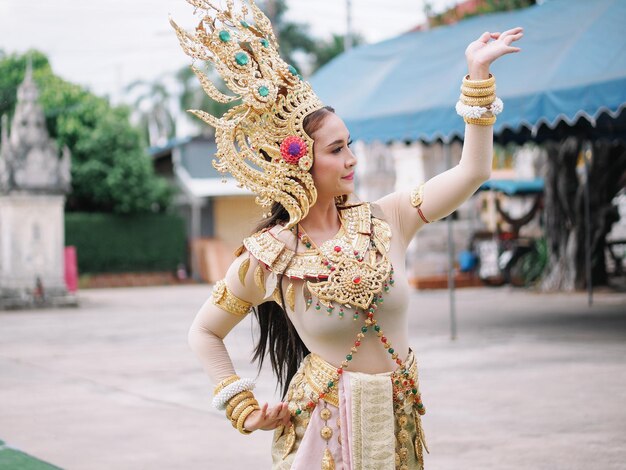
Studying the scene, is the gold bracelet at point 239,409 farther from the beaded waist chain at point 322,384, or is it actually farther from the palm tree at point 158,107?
the palm tree at point 158,107

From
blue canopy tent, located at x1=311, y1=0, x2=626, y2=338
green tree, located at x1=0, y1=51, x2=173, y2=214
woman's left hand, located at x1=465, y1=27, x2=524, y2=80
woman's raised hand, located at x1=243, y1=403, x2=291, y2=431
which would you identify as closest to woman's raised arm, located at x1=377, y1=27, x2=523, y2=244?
woman's left hand, located at x1=465, y1=27, x2=524, y2=80

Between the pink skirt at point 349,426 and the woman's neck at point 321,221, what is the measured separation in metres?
0.38

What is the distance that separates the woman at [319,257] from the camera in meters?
2.76

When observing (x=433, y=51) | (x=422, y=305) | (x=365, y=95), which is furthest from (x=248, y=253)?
(x=422, y=305)

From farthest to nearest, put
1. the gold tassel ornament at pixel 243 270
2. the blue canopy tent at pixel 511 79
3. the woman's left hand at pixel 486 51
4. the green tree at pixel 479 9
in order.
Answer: the green tree at pixel 479 9 → the blue canopy tent at pixel 511 79 → the gold tassel ornament at pixel 243 270 → the woman's left hand at pixel 486 51

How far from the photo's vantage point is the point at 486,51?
8.86ft

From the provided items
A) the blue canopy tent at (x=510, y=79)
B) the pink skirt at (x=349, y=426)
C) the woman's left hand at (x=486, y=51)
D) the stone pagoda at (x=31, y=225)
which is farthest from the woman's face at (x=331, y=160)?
the stone pagoda at (x=31, y=225)

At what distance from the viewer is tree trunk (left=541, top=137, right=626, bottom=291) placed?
639 inches

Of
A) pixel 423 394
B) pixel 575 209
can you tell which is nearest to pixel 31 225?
pixel 575 209

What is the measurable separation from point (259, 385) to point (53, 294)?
405 inches

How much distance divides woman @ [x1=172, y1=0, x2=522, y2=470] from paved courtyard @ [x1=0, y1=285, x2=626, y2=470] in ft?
7.90

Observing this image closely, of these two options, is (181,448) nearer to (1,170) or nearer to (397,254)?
(397,254)

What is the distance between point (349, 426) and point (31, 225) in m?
15.1

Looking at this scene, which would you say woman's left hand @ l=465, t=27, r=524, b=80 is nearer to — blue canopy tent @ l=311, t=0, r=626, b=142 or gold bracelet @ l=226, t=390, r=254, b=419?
gold bracelet @ l=226, t=390, r=254, b=419
